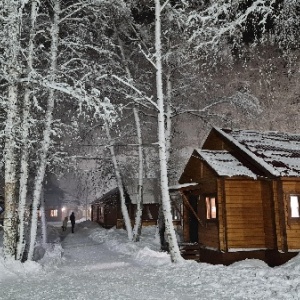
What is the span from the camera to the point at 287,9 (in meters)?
7.10

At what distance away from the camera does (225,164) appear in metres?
13.6

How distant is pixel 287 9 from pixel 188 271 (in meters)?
7.66

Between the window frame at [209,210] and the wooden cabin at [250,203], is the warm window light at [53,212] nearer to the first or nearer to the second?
the wooden cabin at [250,203]

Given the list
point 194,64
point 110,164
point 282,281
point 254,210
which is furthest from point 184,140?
point 282,281

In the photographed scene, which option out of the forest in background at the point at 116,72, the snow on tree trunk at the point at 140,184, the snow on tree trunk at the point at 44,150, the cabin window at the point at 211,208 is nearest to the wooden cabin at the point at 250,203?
the cabin window at the point at 211,208

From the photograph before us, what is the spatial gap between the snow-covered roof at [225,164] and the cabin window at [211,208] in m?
1.52

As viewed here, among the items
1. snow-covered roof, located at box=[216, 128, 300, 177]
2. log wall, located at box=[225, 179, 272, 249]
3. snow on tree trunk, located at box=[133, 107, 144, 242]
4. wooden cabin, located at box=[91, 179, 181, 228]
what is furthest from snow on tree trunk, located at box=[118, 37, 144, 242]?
wooden cabin, located at box=[91, 179, 181, 228]

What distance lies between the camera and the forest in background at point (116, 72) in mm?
10875

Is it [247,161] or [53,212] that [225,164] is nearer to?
[247,161]

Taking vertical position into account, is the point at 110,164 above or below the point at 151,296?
above

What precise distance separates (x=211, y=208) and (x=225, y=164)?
201cm

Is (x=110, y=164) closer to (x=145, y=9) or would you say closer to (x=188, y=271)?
(x=145, y=9)

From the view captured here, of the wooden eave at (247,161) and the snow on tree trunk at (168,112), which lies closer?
the wooden eave at (247,161)

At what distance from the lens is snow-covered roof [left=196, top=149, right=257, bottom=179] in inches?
506
